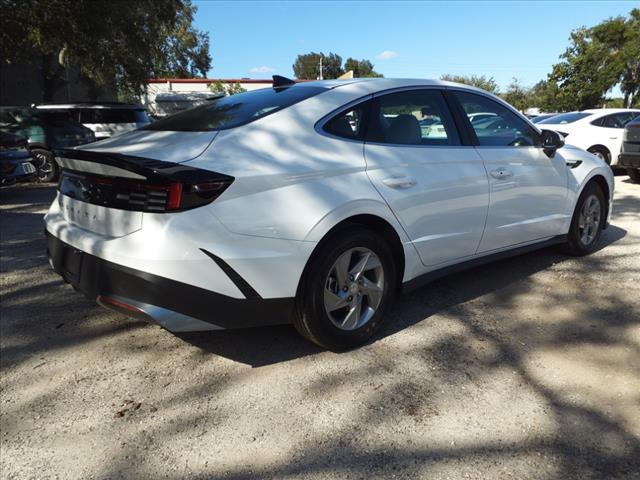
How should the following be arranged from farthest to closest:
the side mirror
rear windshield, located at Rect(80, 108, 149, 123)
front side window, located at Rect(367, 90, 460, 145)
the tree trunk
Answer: the tree trunk, rear windshield, located at Rect(80, 108, 149, 123), the side mirror, front side window, located at Rect(367, 90, 460, 145)

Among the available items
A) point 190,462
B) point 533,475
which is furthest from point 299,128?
point 533,475

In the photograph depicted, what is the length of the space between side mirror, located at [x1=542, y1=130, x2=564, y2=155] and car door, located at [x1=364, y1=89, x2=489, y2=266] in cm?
94

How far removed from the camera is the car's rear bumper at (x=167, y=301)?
2.50 metres

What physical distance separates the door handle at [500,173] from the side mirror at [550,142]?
2.01 ft

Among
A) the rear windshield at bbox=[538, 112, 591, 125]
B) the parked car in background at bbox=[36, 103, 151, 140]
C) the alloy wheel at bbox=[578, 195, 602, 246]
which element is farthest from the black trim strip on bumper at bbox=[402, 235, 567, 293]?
the parked car in background at bbox=[36, 103, 151, 140]

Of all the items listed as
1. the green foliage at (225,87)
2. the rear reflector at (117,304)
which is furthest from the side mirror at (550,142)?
the green foliage at (225,87)

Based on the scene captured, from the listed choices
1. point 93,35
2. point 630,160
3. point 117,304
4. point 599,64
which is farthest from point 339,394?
point 599,64

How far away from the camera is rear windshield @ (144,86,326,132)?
119 inches

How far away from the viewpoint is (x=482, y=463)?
2191 mm

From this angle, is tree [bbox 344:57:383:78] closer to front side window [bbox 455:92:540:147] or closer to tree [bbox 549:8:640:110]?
tree [bbox 549:8:640:110]

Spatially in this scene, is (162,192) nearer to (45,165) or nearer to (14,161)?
(14,161)

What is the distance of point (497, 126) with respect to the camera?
4.17 meters

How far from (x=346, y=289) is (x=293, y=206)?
0.66m

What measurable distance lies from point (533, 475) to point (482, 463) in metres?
0.20
